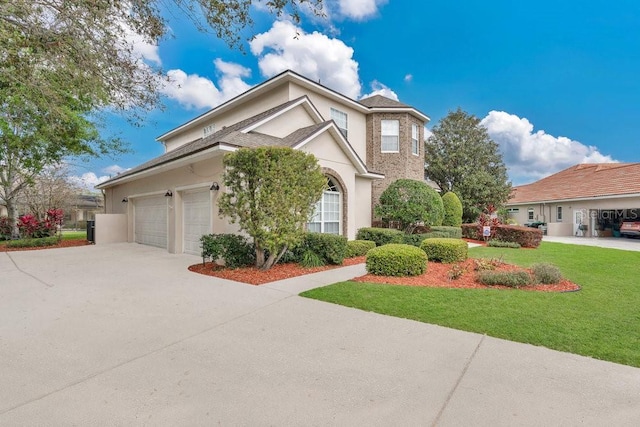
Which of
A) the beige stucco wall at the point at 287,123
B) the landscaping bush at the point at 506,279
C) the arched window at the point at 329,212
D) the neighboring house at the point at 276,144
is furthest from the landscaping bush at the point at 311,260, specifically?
the beige stucco wall at the point at 287,123

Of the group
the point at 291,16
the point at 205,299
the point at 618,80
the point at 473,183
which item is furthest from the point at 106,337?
the point at 473,183

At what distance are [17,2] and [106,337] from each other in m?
5.65

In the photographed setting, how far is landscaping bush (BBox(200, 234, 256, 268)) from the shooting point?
858 centimetres

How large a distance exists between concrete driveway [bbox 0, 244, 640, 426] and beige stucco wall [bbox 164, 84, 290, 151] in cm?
1151

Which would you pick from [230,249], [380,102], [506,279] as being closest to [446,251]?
[506,279]

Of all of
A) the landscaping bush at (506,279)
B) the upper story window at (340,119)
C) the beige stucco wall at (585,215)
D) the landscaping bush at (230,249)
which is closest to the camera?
the landscaping bush at (506,279)

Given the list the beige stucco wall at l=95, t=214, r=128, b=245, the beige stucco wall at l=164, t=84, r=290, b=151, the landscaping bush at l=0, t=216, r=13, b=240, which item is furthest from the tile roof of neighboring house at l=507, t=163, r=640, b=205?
the landscaping bush at l=0, t=216, r=13, b=240

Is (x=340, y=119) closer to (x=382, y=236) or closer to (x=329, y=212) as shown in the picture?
(x=329, y=212)

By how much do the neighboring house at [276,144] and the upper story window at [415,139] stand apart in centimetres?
9

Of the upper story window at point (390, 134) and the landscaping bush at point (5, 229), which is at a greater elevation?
the upper story window at point (390, 134)

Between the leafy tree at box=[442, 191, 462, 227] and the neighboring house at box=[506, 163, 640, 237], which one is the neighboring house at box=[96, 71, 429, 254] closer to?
the leafy tree at box=[442, 191, 462, 227]

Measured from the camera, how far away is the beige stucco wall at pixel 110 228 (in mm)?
16844

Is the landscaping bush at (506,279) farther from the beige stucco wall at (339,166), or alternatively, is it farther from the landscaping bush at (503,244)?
the landscaping bush at (503,244)

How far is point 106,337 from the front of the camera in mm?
4152
